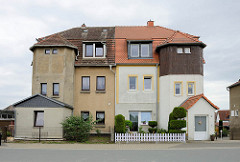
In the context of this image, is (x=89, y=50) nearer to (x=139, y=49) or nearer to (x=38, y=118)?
(x=139, y=49)

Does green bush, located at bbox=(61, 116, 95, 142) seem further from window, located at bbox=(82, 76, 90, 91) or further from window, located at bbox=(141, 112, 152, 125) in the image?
window, located at bbox=(141, 112, 152, 125)

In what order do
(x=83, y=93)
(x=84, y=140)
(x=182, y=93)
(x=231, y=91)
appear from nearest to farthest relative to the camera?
(x=84, y=140), (x=182, y=93), (x=83, y=93), (x=231, y=91)

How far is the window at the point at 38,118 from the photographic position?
2394cm

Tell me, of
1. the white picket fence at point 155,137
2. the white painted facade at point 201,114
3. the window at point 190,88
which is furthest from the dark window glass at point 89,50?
the white painted facade at point 201,114

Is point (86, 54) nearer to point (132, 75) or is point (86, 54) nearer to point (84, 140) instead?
point (132, 75)

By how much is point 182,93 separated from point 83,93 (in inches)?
373

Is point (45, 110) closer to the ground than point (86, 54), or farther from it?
closer to the ground

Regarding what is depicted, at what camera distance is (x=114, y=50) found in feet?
94.0

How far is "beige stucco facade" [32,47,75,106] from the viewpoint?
2625 centimetres

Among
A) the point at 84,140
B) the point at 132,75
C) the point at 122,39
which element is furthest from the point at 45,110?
the point at 122,39

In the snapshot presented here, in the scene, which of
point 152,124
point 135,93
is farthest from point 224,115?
point 152,124

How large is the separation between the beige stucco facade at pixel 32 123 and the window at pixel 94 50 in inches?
274

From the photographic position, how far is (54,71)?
86.4 ft

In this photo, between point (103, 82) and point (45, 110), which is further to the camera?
point (103, 82)
